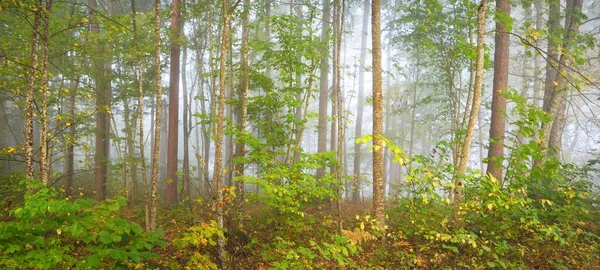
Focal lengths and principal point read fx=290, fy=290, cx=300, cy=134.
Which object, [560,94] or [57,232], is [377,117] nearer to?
[57,232]

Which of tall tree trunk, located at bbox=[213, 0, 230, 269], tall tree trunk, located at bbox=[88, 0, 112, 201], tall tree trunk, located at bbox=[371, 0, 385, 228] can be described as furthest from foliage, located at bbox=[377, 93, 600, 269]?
tall tree trunk, located at bbox=[88, 0, 112, 201]

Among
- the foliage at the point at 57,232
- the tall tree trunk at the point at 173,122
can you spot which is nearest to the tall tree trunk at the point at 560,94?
the foliage at the point at 57,232

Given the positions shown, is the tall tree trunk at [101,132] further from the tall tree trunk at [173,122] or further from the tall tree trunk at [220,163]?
the tall tree trunk at [220,163]

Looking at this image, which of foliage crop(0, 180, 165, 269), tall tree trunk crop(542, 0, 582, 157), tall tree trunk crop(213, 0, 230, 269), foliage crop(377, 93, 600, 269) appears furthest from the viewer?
A: tall tree trunk crop(542, 0, 582, 157)

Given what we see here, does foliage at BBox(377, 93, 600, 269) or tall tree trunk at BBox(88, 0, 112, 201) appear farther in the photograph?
tall tree trunk at BBox(88, 0, 112, 201)

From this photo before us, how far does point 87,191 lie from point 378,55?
58.7 ft

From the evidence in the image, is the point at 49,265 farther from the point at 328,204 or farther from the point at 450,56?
the point at 450,56

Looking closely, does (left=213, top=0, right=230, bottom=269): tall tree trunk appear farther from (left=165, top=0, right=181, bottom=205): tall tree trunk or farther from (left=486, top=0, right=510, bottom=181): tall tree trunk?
(left=486, top=0, right=510, bottom=181): tall tree trunk

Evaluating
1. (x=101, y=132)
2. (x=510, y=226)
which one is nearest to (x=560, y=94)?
(x=510, y=226)

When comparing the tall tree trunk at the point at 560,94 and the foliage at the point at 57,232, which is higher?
the tall tree trunk at the point at 560,94

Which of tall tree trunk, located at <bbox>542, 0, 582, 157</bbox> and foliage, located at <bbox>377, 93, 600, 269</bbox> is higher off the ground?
tall tree trunk, located at <bbox>542, 0, 582, 157</bbox>

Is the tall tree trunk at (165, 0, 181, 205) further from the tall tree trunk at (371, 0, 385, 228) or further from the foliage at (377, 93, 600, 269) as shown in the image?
the foliage at (377, 93, 600, 269)

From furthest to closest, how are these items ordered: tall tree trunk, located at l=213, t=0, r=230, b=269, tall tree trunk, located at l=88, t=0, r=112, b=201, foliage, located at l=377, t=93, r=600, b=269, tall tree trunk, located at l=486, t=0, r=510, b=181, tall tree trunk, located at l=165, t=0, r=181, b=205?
tall tree trunk, located at l=88, t=0, r=112, b=201
tall tree trunk, located at l=165, t=0, r=181, b=205
tall tree trunk, located at l=486, t=0, r=510, b=181
tall tree trunk, located at l=213, t=0, r=230, b=269
foliage, located at l=377, t=93, r=600, b=269

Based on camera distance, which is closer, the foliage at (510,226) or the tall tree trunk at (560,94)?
the foliage at (510,226)
